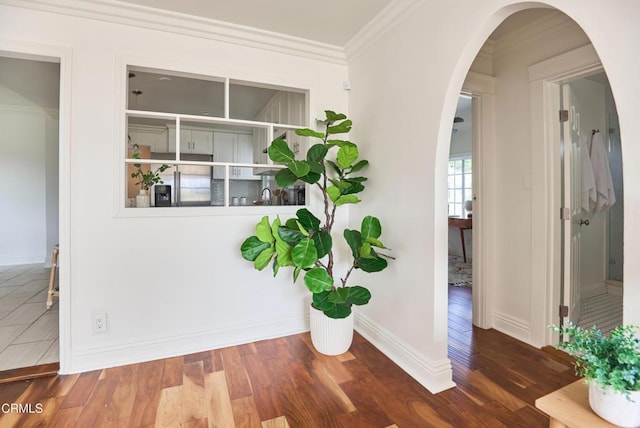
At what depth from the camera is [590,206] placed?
2.67 metres

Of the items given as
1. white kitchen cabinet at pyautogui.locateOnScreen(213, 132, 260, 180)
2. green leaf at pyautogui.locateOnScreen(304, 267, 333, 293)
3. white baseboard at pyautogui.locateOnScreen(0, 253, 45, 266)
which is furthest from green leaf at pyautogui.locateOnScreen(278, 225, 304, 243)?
white baseboard at pyautogui.locateOnScreen(0, 253, 45, 266)

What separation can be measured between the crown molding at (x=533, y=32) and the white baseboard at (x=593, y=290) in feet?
8.36

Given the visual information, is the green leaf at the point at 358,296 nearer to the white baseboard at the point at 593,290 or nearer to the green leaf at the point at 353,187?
the green leaf at the point at 353,187

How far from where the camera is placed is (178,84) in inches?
147

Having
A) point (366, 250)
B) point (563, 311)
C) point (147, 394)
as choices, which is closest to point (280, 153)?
point (366, 250)

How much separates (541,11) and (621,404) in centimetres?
243

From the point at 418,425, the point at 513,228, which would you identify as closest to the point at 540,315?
the point at 513,228

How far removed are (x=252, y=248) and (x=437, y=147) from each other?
1311mm

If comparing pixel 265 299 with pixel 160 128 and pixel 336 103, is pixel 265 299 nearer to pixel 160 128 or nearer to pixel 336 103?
pixel 336 103

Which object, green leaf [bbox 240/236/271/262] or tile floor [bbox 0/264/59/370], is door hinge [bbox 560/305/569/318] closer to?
green leaf [bbox 240/236/271/262]

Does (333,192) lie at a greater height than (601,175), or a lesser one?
lesser

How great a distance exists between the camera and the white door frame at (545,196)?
220 centimetres

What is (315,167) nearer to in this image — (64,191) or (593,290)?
(64,191)

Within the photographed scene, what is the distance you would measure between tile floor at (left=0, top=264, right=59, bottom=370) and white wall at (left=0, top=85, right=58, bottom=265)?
0.89 meters
